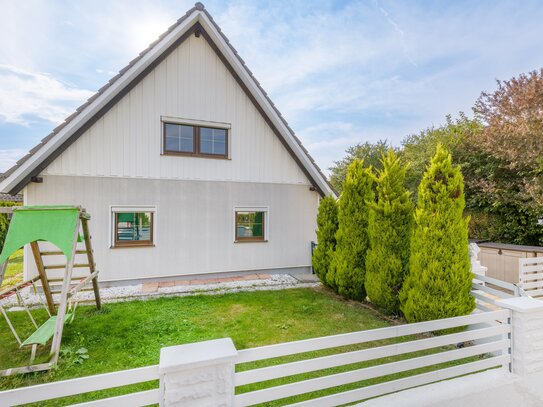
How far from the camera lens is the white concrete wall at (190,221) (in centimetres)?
766

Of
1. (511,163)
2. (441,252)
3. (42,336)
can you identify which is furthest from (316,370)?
(511,163)

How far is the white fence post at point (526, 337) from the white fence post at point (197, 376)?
3697 millimetres

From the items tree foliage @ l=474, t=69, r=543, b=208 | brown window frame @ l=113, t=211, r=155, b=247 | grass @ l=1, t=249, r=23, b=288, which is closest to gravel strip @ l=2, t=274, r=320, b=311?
brown window frame @ l=113, t=211, r=155, b=247

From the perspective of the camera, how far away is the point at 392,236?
19.4ft

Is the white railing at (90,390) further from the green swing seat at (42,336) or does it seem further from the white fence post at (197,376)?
the green swing seat at (42,336)

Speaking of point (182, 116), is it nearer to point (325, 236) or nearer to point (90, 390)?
point (325, 236)

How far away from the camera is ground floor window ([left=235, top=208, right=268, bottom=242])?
30.3ft

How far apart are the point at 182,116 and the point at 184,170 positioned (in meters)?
1.63

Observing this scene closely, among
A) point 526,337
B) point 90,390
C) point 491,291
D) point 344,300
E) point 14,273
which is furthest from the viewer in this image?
point 14,273

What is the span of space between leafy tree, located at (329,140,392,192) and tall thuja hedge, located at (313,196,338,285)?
18.8 m

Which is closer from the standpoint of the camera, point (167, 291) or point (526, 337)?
point (526, 337)

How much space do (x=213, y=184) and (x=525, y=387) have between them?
26.0 ft

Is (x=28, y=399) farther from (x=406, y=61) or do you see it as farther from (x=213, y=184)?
(x=406, y=61)

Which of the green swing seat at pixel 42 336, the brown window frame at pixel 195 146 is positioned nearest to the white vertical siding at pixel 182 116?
the brown window frame at pixel 195 146
